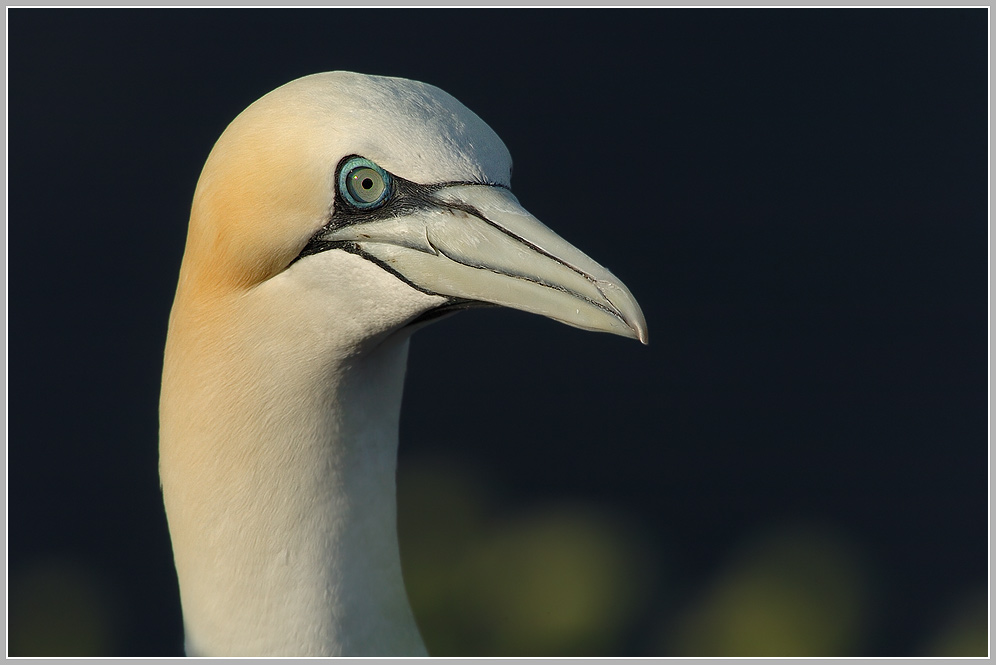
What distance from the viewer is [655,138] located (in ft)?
24.0

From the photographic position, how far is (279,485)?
8.33 feet

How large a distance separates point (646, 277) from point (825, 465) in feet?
5.32

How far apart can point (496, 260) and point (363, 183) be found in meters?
0.31

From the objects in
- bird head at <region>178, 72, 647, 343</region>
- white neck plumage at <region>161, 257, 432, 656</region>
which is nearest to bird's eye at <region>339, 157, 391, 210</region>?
bird head at <region>178, 72, 647, 343</region>

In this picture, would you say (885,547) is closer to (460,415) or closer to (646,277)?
(646,277)

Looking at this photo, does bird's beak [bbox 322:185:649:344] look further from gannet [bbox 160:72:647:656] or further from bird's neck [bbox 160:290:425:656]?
bird's neck [bbox 160:290:425:656]

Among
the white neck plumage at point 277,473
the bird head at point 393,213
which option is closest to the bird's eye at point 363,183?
the bird head at point 393,213

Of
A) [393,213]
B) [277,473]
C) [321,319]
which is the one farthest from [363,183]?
[277,473]

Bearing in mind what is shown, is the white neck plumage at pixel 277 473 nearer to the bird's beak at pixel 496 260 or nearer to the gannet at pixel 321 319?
the gannet at pixel 321 319

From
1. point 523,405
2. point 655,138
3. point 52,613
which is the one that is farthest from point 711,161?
point 52,613

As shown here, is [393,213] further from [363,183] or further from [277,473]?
[277,473]

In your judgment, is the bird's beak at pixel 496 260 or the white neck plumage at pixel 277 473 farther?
the white neck plumage at pixel 277 473

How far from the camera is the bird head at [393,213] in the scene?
2.26m

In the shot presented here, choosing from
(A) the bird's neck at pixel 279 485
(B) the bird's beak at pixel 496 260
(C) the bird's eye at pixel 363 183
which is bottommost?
(A) the bird's neck at pixel 279 485
